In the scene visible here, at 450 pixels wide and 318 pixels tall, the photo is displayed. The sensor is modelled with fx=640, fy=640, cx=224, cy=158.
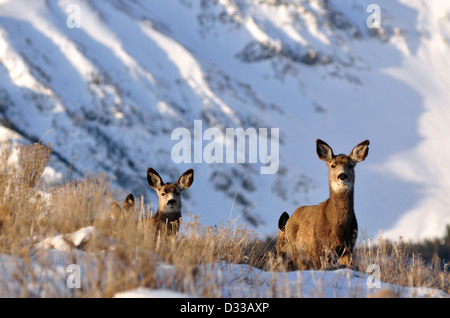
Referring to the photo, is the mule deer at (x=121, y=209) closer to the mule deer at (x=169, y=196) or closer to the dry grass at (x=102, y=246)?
the dry grass at (x=102, y=246)

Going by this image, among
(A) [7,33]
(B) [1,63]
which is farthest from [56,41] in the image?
(B) [1,63]

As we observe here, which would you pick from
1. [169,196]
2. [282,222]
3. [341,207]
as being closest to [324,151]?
[341,207]

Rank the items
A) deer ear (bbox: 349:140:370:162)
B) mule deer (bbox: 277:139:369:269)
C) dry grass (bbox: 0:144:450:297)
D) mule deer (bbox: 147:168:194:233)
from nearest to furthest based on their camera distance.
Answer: dry grass (bbox: 0:144:450:297)
mule deer (bbox: 277:139:369:269)
deer ear (bbox: 349:140:370:162)
mule deer (bbox: 147:168:194:233)

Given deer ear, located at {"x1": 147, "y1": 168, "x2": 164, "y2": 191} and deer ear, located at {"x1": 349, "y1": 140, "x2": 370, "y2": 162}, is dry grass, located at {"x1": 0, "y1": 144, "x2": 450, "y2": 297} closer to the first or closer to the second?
deer ear, located at {"x1": 147, "y1": 168, "x2": 164, "y2": 191}

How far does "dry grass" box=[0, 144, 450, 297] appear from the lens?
20.3 feet

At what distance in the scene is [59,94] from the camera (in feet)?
584

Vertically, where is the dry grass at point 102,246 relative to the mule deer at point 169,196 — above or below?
below

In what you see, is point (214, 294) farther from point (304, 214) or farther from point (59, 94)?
point (59, 94)

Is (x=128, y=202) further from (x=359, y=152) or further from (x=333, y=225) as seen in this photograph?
(x=359, y=152)

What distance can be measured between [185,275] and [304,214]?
3126mm

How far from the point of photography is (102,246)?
693 cm

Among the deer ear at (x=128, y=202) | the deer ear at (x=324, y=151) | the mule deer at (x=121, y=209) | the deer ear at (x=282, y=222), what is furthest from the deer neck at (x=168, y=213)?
the deer ear at (x=324, y=151)

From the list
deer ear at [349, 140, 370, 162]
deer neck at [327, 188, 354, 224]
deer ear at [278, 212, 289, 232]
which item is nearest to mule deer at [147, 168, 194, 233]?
deer ear at [278, 212, 289, 232]

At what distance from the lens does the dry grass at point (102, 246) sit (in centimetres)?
620
